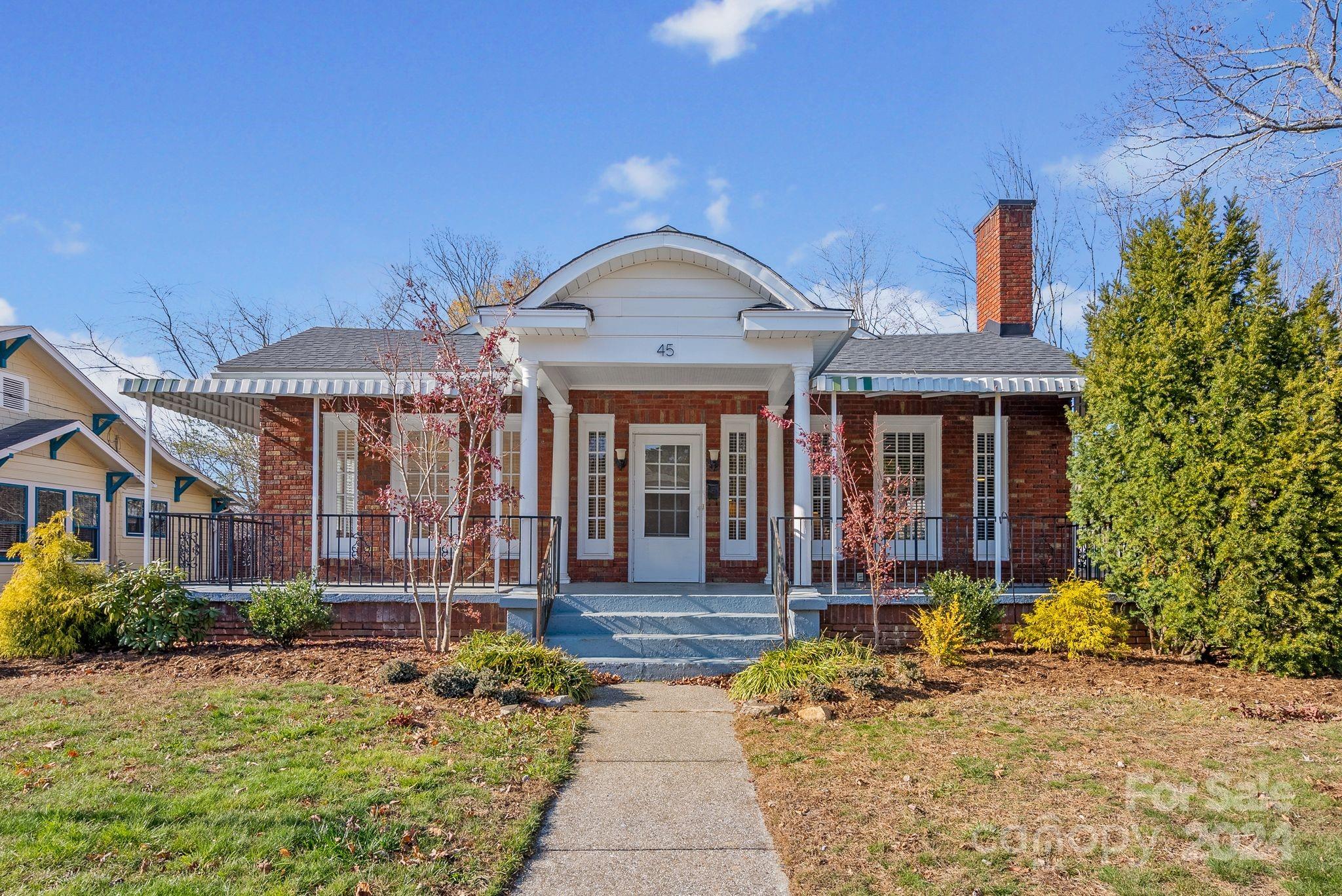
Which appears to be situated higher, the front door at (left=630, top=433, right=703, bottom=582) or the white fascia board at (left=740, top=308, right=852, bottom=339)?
the white fascia board at (left=740, top=308, right=852, bottom=339)

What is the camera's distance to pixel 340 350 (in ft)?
39.6

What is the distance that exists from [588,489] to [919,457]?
467 cm

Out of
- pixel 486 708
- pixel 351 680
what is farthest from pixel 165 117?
pixel 486 708

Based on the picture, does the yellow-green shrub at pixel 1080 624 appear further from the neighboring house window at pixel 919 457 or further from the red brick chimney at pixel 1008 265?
the red brick chimney at pixel 1008 265

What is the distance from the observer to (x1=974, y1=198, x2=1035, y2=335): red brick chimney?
12836 mm

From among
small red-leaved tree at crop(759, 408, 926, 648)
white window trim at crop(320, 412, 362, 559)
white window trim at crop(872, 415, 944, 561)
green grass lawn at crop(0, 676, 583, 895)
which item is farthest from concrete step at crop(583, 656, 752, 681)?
white window trim at crop(320, 412, 362, 559)

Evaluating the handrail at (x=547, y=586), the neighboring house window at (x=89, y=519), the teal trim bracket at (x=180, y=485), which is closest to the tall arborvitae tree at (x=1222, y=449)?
the handrail at (x=547, y=586)

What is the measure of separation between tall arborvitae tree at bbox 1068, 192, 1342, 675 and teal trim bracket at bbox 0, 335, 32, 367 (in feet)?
58.5

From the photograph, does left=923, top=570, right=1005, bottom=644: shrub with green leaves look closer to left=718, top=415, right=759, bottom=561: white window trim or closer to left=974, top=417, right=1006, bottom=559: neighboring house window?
left=974, top=417, right=1006, bottom=559: neighboring house window

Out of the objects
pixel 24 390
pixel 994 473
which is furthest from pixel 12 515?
pixel 994 473

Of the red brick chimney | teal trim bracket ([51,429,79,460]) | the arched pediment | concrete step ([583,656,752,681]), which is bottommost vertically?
concrete step ([583,656,752,681])

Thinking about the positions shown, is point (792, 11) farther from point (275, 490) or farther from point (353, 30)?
point (275, 490)

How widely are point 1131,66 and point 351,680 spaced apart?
518 inches

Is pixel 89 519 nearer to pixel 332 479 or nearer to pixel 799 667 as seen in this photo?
pixel 332 479
